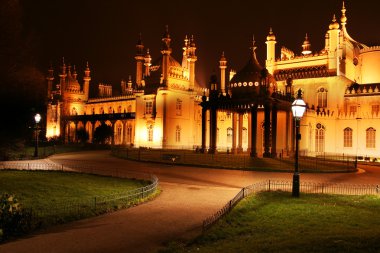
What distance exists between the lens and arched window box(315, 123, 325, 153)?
153 ft

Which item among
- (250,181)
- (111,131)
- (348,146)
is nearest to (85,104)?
(111,131)

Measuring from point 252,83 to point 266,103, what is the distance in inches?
196

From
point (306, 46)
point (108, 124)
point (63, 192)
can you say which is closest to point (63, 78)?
point (108, 124)

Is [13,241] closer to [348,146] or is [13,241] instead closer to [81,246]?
[81,246]

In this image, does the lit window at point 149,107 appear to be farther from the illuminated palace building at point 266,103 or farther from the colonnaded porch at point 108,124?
the colonnaded porch at point 108,124

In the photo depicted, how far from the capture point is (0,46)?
42.7 ft

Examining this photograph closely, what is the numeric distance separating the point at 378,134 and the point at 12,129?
1608 inches

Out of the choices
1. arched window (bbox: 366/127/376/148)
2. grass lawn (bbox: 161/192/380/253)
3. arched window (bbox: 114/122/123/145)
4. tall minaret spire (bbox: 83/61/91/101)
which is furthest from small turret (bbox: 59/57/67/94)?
grass lawn (bbox: 161/192/380/253)

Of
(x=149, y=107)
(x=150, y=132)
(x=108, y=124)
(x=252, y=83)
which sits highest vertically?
(x=252, y=83)

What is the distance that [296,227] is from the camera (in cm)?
1070

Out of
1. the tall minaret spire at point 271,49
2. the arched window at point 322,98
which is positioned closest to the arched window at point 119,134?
the tall minaret spire at point 271,49

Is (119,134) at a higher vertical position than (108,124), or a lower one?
lower

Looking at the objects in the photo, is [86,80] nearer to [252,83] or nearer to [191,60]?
[191,60]

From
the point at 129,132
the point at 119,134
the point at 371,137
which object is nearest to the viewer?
the point at 371,137
